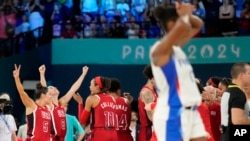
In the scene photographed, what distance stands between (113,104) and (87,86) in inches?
373

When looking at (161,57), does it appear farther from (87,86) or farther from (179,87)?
(87,86)

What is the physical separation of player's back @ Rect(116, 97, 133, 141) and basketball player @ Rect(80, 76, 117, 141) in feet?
0.22

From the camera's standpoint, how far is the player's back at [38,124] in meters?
12.6

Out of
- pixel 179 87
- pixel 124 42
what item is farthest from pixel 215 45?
pixel 179 87

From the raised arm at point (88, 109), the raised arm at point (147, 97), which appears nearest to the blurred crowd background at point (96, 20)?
the raised arm at point (88, 109)

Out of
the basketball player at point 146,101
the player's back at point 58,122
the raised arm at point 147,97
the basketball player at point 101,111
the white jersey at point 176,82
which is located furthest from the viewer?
the player's back at point 58,122

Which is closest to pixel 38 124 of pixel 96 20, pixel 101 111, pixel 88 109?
pixel 88 109

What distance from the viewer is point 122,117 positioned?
12.8 metres

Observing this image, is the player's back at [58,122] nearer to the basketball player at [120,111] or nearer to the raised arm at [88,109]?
the raised arm at [88,109]

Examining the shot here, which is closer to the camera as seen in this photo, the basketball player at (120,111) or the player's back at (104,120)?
the player's back at (104,120)

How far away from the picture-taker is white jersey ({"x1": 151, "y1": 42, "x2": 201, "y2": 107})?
25.1 ft

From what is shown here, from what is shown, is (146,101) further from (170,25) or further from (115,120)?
(170,25)

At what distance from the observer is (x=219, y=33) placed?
21344mm

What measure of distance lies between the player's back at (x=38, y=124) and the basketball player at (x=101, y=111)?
54 centimetres
